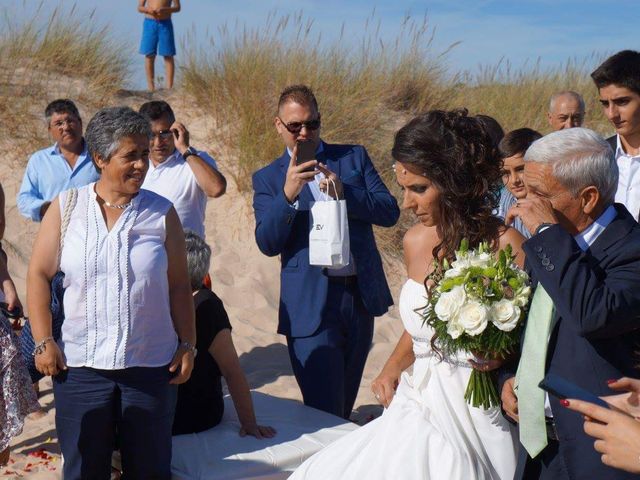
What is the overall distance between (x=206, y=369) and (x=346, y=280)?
904mm

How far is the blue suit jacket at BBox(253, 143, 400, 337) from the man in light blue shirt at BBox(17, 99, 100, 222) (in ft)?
6.51

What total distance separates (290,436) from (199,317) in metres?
0.81

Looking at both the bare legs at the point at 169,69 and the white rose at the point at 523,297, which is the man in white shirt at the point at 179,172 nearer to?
the white rose at the point at 523,297

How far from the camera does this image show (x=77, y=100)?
38.6 ft

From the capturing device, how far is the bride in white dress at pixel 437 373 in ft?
11.3

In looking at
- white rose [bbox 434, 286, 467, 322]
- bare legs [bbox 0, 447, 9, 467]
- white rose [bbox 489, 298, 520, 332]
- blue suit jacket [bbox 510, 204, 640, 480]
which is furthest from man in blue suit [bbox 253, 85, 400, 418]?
blue suit jacket [bbox 510, 204, 640, 480]

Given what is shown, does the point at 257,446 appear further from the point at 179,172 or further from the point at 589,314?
the point at 589,314

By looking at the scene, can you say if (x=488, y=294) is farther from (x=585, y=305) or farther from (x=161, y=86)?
(x=161, y=86)

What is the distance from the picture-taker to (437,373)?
3559 millimetres

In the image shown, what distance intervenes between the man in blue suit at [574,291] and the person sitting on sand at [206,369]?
2305 mm

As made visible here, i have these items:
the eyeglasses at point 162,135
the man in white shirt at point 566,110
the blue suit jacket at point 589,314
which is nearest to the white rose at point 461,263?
the blue suit jacket at point 589,314

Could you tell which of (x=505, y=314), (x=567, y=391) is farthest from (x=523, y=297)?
(x=567, y=391)

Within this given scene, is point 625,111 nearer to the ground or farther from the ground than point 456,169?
farther from the ground

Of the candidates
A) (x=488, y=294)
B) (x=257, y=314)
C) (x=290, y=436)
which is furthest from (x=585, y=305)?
(x=257, y=314)
